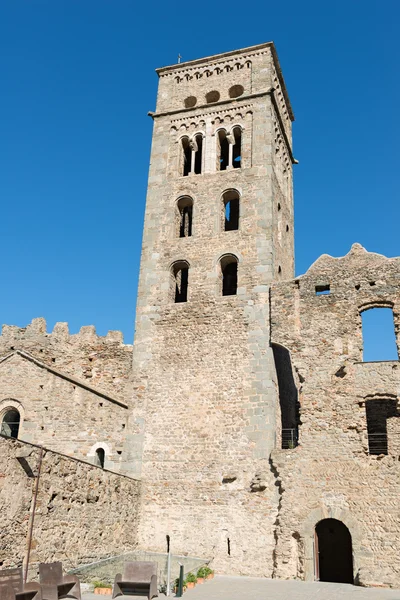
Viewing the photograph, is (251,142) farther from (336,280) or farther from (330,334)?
(330,334)

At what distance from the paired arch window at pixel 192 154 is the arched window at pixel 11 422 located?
11140mm

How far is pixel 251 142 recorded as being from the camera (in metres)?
21.2

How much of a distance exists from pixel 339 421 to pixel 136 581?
728 cm

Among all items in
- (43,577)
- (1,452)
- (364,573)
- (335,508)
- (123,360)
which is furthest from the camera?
(123,360)

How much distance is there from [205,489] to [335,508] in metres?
3.73

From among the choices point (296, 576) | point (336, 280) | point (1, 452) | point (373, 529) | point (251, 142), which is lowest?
point (296, 576)

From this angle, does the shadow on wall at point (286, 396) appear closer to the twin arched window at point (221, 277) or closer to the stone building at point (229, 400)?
the stone building at point (229, 400)

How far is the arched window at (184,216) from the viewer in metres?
21.3

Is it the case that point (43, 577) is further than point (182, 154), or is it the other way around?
point (182, 154)

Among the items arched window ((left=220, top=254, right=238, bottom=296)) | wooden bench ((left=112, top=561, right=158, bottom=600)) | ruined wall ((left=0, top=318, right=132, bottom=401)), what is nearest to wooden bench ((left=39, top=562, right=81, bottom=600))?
wooden bench ((left=112, top=561, right=158, bottom=600))

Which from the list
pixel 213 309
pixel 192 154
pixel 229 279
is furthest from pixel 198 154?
pixel 213 309

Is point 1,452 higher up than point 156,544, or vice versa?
point 1,452

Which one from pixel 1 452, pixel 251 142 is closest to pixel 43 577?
pixel 1 452

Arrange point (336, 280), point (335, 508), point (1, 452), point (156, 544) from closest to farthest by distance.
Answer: point (1, 452), point (335, 508), point (156, 544), point (336, 280)
